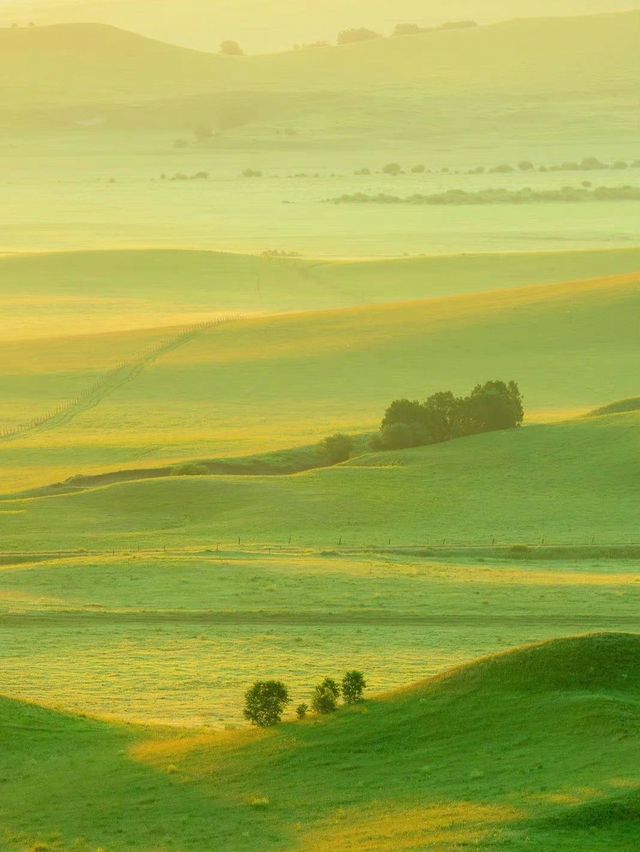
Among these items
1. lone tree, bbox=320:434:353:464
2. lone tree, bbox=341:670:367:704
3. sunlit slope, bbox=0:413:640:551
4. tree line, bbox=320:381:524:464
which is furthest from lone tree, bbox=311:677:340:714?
tree line, bbox=320:381:524:464

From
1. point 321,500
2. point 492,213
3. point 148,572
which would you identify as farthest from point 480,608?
point 492,213

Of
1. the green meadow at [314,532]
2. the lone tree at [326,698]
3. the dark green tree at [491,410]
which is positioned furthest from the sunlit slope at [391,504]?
the lone tree at [326,698]

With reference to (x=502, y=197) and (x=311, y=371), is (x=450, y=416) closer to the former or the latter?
(x=311, y=371)

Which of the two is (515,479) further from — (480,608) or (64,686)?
(64,686)

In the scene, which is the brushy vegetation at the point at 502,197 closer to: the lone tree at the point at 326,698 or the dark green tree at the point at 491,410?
the dark green tree at the point at 491,410

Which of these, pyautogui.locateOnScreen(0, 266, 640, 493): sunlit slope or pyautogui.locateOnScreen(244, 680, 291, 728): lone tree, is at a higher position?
pyautogui.locateOnScreen(0, 266, 640, 493): sunlit slope

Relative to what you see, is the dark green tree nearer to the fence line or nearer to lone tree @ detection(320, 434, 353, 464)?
lone tree @ detection(320, 434, 353, 464)
